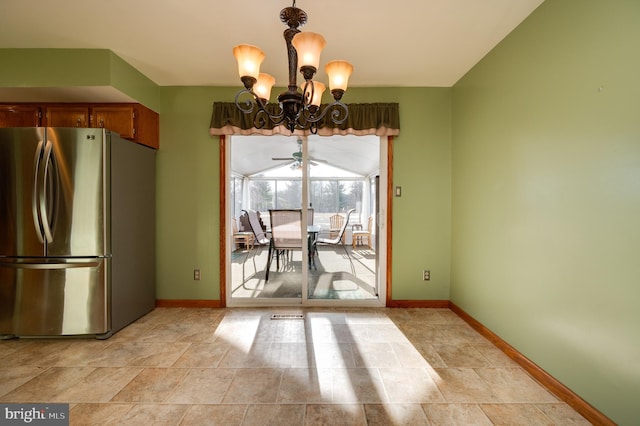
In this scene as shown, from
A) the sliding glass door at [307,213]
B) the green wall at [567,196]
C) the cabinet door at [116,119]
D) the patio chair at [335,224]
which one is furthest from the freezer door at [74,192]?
the green wall at [567,196]

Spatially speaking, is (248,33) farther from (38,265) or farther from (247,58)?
(38,265)

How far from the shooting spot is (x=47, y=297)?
2.31 m

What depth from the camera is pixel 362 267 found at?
4289mm

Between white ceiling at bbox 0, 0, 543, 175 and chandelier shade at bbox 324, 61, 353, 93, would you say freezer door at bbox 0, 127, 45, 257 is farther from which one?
chandelier shade at bbox 324, 61, 353, 93

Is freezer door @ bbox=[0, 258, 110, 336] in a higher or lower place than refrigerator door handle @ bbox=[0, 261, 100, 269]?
lower

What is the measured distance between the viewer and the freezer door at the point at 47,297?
230 centimetres

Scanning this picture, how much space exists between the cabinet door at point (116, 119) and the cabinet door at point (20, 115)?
54cm

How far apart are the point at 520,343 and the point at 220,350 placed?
2.28 metres

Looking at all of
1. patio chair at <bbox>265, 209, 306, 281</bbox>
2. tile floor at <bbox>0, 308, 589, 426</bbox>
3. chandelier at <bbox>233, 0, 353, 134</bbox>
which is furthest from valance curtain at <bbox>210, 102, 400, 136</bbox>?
tile floor at <bbox>0, 308, 589, 426</bbox>

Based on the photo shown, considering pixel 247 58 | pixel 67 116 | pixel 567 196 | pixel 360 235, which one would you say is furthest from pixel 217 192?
pixel 567 196

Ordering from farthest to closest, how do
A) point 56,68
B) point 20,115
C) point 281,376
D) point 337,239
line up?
point 337,239 < point 20,115 < point 56,68 < point 281,376

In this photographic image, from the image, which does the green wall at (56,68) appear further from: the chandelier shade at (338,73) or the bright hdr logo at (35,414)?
the bright hdr logo at (35,414)

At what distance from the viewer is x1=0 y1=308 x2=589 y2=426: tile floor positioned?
1526 mm

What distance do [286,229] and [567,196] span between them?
2692mm
